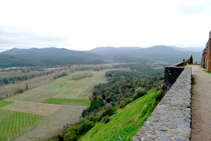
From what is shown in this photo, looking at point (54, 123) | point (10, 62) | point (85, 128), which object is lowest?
point (54, 123)

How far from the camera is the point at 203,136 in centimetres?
330

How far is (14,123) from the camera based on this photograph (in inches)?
1779

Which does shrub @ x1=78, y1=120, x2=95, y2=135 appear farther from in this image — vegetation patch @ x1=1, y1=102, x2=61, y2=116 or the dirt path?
Result: vegetation patch @ x1=1, y1=102, x2=61, y2=116

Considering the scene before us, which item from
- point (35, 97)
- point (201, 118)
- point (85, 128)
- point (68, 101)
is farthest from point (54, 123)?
point (201, 118)

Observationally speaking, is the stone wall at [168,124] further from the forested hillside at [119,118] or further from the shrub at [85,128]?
the shrub at [85,128]

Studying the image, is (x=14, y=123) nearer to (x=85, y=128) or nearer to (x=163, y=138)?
(x=85, y=128)

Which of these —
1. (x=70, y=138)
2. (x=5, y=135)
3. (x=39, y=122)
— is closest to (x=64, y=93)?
(x=39, y=122)

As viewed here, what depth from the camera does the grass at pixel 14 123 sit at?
39588mm

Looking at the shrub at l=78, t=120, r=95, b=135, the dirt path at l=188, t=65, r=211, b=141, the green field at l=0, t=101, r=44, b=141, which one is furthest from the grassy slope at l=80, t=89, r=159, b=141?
the green field at l=0, t=101, r=44, b=141

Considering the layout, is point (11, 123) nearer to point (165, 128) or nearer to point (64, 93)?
point (64, 93)

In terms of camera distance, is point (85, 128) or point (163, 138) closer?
point (163, 138)

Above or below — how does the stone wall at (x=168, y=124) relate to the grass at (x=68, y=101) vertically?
above

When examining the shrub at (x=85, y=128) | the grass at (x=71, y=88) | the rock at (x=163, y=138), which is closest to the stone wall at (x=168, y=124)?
the rock at (x=163, y=138)

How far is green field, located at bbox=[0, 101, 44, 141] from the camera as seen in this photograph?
39.6 metres
